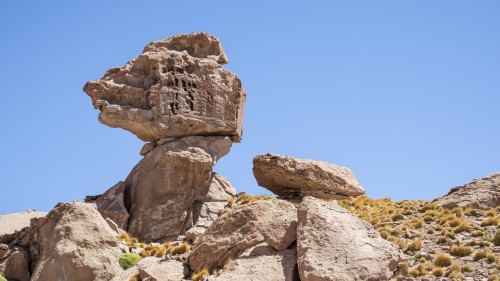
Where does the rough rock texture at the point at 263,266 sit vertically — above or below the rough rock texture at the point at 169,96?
below

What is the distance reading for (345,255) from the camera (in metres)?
19.7

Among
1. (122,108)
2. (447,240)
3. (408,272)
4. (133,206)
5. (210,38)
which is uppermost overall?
(210,38)

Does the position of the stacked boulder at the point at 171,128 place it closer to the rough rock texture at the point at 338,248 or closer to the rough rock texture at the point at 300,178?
the rough rock texture at the point at 300,178

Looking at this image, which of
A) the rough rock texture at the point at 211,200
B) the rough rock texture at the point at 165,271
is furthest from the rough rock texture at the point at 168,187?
the rough rock texture at the point at 165,271

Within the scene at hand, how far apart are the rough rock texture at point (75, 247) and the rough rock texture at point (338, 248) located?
25.4ft

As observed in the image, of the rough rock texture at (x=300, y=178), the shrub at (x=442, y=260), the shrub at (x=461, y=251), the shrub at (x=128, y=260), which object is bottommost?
the shrub at (x=442, y=260)

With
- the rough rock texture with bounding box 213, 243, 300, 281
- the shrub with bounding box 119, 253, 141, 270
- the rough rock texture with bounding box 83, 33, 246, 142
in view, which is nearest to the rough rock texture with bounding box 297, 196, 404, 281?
the rough rock texture with bounding box 213, 243, 300, 281

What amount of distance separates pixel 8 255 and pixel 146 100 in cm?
1025

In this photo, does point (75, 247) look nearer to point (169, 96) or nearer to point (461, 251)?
point (169, 96)

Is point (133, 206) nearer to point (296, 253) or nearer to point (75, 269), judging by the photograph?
point (75, 269)

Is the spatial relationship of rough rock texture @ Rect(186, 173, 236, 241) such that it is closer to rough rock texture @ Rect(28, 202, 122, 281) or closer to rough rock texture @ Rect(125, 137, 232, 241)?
rough rock texture @ Rect(125, 137, 232, 241)

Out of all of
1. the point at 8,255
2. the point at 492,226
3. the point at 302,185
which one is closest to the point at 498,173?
the point at 492,226

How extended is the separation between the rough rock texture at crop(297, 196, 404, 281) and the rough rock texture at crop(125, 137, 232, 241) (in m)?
9.97

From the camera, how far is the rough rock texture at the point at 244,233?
21.5 m
